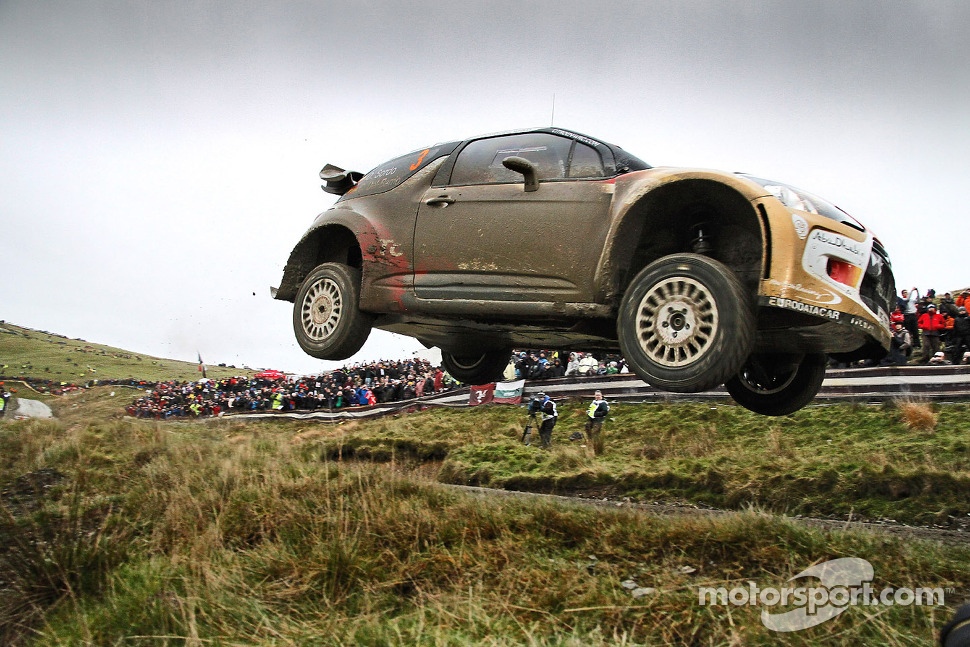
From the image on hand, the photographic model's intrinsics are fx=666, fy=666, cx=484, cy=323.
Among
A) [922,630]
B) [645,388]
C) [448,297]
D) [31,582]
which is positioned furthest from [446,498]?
[645,388]

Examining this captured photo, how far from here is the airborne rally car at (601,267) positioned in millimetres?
3908

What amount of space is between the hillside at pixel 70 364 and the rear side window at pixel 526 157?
2363 inches

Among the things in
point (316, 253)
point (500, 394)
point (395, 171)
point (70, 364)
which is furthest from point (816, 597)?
point (70, 364)

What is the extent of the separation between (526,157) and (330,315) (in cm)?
222

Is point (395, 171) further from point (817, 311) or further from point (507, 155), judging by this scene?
point (817, 311)

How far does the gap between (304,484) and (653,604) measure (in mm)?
4080

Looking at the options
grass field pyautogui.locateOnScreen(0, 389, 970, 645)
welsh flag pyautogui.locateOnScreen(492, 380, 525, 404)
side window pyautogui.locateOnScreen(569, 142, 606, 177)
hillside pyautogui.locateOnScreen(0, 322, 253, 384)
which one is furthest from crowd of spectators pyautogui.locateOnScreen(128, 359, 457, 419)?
hillside pyautogui.locateOnScreen(0, 322, 253, 384)

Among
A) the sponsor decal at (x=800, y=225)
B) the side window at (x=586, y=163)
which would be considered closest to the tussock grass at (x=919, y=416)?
the sponsor decal at (x=800, y=225)

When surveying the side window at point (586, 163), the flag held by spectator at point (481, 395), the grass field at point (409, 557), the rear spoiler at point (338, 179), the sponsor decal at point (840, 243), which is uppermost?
the rear spoiler at point (338, 179)

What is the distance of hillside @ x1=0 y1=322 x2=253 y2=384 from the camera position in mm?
59938

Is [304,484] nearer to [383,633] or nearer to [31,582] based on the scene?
[31,582]

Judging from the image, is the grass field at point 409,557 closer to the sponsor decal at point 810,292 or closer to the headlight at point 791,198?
the sponsor decal at point 810,292

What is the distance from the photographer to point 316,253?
21.0ft

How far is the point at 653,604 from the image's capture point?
4492mm
